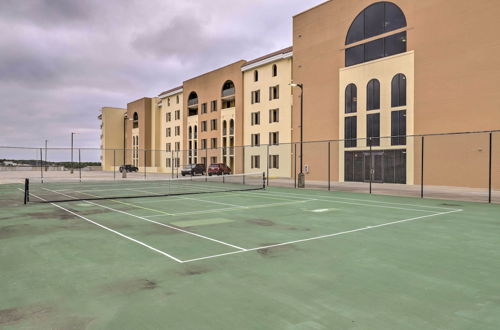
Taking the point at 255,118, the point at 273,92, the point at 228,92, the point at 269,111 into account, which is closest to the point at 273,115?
the point at 269,111

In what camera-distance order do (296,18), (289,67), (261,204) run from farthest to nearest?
(289,67)
(296,18)
(261,204)

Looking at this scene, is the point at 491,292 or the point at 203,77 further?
the point at 203,77

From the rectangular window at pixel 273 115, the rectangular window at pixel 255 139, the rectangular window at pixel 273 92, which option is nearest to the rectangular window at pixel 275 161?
the rectangular window at pixel 255 139

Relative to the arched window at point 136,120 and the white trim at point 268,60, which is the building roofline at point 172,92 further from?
the white trim at point 268,60

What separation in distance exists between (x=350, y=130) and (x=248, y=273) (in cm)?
3211

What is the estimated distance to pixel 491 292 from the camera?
5488 mm

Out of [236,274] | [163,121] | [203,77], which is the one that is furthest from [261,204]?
[163,121]

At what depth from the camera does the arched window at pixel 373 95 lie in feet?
112

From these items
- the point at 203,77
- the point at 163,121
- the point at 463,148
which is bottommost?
the point at 463,148

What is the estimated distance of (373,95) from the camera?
34.4 metres

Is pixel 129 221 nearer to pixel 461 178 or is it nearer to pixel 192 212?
pixel 192 212

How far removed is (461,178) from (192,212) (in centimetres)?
2258

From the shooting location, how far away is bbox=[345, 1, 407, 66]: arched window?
32.1 meters

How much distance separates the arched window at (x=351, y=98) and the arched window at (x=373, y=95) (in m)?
1.30
